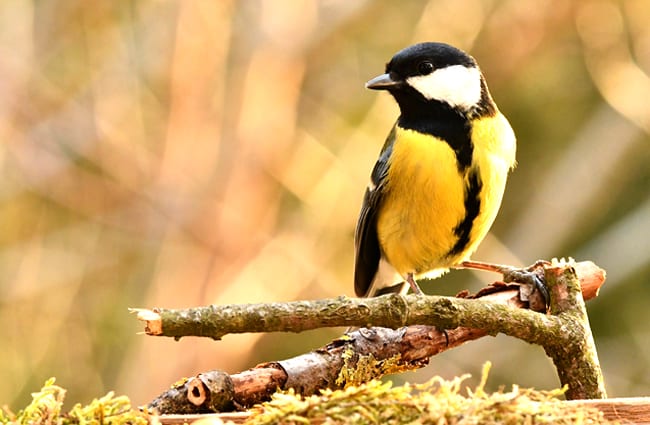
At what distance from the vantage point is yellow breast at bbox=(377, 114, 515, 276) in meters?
2.05

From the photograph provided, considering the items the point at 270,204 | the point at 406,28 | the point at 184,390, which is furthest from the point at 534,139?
the point at 184,390

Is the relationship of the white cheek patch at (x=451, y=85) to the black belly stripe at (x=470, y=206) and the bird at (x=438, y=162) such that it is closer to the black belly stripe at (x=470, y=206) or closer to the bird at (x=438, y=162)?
the bird at (x=438, y=162)

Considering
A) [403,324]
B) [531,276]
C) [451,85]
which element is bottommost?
[403,324]

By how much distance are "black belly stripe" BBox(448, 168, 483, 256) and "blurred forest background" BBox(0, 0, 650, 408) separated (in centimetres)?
186

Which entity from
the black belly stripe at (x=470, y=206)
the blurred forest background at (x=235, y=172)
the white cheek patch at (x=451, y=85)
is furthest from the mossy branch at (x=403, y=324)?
the blurred forest background at (x=235, y=172)

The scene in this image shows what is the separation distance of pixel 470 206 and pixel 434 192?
0.31 feet

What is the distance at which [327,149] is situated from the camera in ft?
13.8

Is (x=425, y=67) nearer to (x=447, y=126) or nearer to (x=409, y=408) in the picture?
(x=447, y=126)

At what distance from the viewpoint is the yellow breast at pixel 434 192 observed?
205cm

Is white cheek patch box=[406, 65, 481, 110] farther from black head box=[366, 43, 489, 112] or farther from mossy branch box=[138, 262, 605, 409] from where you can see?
mossy branch box=[138, 262, 605, 409]

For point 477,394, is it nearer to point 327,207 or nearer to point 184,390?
point 184,390

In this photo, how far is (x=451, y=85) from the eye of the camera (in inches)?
83.8

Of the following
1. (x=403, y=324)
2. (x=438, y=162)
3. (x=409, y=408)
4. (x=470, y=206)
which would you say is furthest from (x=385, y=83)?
(x=409, y=408)

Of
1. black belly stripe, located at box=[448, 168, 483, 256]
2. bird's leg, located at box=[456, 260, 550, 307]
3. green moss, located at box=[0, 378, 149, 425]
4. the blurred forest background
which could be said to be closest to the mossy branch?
bird's leg, located at box=[456, 260, 550, 307]
